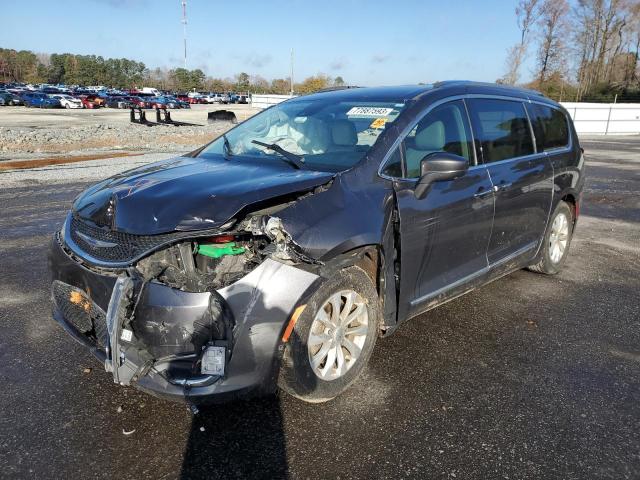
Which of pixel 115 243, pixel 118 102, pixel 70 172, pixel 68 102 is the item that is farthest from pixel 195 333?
pixel 118 102

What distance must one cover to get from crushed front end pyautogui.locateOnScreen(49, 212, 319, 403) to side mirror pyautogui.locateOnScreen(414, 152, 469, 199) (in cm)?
107

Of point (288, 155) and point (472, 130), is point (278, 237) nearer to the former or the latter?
point (288, 155)

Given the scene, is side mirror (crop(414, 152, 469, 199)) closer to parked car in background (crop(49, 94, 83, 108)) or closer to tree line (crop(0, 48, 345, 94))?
parked car in background (crop(49, 94, 83, 108))

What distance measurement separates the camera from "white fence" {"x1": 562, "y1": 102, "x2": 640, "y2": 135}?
28.8 m

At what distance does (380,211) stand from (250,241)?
84 centimetres

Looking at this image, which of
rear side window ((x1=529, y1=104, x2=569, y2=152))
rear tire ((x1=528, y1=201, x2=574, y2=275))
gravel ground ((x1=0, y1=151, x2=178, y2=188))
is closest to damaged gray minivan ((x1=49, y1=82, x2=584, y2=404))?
rear side window ((x1=529, y1=104, x2=569, y2=152))

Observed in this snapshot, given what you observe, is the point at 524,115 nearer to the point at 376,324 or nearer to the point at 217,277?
the point at 376,324

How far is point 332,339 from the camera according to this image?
3.09 meters

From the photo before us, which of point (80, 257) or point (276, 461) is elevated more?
point (80, 257)

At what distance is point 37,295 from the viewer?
15.5 feet

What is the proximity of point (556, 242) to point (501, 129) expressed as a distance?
5.85ft

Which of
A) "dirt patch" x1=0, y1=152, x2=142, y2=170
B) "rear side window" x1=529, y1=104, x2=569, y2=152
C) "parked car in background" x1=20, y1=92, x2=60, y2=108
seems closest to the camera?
"rear side window" x1=529, y1=104, x2=569, y2=152

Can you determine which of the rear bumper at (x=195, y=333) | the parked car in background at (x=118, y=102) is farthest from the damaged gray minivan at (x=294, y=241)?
the parked car in background at (x=118, y=102)

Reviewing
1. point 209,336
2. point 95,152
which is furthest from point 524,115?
point 95,152
